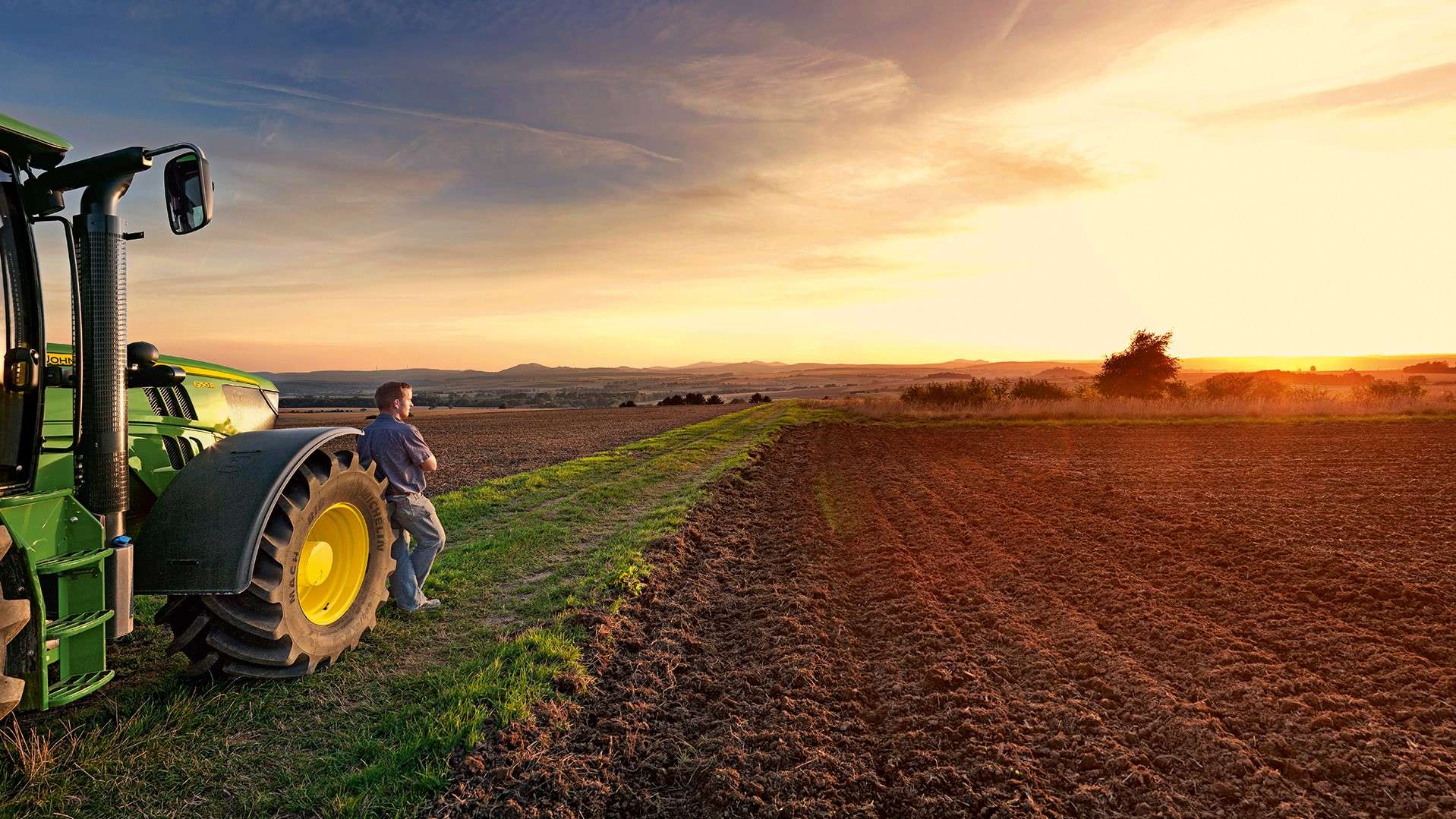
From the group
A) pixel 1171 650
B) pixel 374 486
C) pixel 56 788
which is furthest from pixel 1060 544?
pixel 56 788

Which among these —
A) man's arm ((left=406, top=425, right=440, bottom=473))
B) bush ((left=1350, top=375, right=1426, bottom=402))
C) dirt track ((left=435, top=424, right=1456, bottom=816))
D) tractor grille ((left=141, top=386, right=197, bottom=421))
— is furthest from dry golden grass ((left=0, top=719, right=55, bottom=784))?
bush ((left=1350, top=375, right=1426, bottom=402))

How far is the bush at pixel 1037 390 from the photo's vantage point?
38.0 meters

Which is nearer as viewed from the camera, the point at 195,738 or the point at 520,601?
the point at 195,738

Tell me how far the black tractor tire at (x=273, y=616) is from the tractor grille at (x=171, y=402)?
3.20 feet

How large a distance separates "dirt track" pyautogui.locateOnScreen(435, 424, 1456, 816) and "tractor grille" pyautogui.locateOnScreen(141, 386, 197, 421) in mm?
3175

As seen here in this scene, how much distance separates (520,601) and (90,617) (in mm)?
3315

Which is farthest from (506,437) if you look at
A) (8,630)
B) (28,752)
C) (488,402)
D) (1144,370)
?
(488,402)

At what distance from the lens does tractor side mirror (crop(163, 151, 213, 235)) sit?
11.9 ft

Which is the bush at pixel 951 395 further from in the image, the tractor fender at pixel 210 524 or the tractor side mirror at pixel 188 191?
the tractor side mirror at pixel 188 191

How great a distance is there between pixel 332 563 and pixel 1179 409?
3233cm

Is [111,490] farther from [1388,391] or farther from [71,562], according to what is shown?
[1388,391]

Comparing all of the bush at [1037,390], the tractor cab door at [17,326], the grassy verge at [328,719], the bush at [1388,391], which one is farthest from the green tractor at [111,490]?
the bush at [1388,391]

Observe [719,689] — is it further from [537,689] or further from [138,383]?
[138,383]

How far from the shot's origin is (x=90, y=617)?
3545 mm
